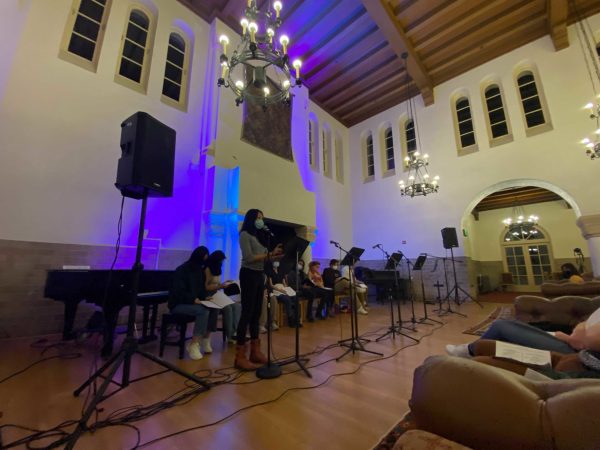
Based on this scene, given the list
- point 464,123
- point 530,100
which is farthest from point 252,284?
point 530,100

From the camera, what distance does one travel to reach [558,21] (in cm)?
599

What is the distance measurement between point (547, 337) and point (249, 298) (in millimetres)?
2018

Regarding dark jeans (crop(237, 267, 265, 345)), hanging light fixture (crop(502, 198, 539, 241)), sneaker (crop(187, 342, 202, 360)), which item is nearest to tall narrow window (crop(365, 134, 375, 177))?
hanging light fixture (crop(502, 198, 539, 241))

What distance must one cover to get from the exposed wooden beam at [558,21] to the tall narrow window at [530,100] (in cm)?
76

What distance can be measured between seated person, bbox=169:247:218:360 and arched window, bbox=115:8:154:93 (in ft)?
12.8

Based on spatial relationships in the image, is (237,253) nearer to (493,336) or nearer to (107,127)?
(107,127)

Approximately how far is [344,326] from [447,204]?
17.1ft

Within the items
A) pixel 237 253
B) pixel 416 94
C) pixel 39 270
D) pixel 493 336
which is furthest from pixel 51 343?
pixel 416 94

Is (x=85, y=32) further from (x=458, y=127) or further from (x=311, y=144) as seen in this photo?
(x=458, y=127)

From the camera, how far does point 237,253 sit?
5094mm

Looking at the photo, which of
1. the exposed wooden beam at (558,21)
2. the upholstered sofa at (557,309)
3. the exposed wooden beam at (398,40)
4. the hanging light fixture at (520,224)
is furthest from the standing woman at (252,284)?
the hanging light fixture at (520,224)

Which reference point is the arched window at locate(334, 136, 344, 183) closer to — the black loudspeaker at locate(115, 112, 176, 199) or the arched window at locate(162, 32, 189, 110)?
the arched window at locate(162, 32, 189, 110)

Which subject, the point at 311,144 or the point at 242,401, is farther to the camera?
the point at 311,144

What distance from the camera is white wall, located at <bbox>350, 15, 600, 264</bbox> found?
19.5 feet
